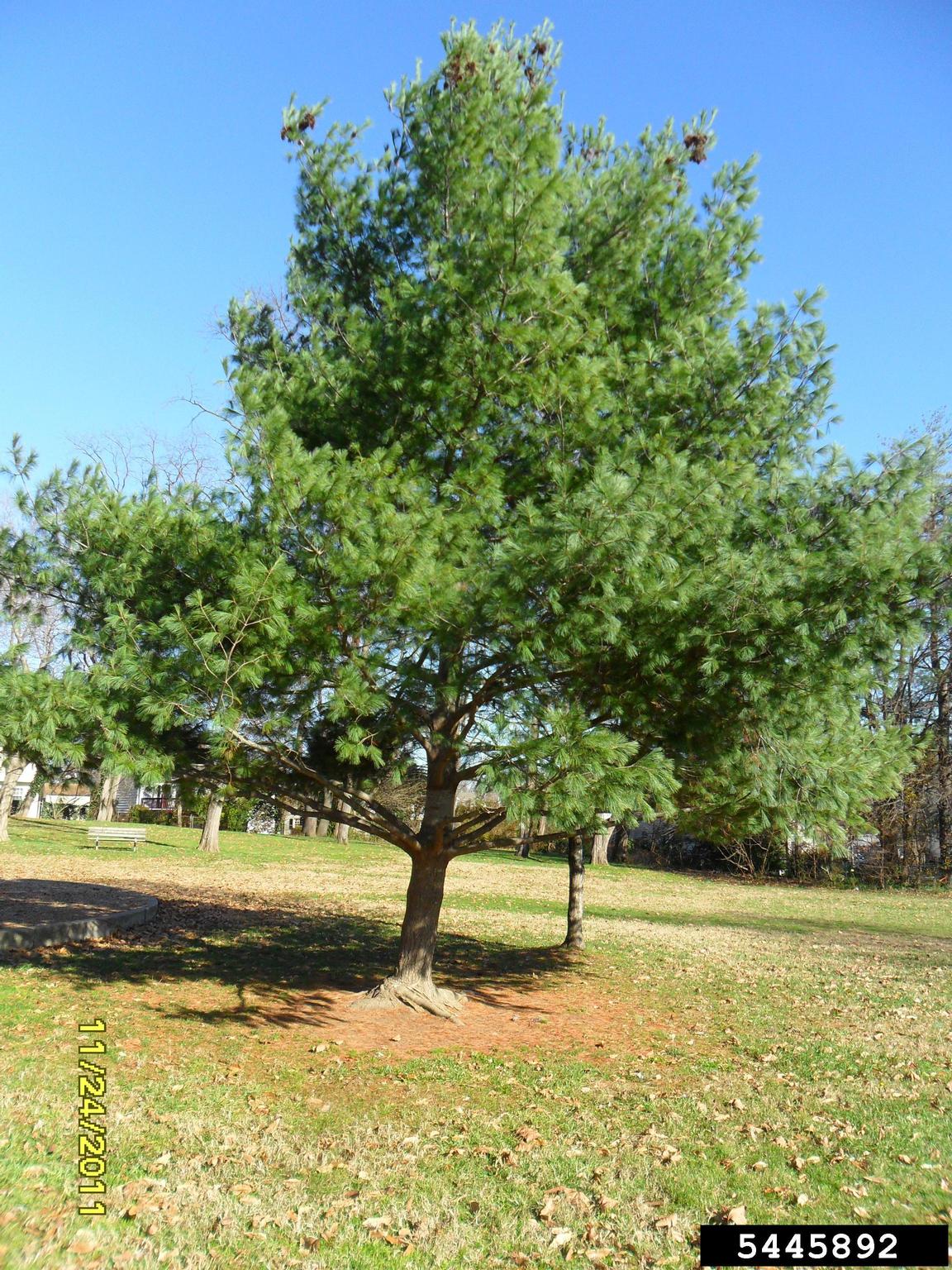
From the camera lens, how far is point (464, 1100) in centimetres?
594

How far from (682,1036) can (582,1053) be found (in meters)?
1.12

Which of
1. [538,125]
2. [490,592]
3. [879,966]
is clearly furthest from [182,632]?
[879,966]

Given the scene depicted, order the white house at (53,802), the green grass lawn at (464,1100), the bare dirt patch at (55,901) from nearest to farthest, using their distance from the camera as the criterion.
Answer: the green grass lawn at (464,1100), the bare dirt patch at (55,901), the white house at (53,802)

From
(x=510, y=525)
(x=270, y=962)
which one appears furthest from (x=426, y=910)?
(x=510, y=525)

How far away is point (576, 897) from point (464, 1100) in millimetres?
6151

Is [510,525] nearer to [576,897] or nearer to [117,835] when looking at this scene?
[576,897]

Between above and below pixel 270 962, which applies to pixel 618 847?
above

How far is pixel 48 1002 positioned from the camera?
7.61m

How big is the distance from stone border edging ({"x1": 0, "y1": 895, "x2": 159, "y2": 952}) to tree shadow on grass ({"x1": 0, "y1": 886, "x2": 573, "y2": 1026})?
0.13m

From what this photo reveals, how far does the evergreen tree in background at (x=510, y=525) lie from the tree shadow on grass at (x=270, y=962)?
42.6 inches

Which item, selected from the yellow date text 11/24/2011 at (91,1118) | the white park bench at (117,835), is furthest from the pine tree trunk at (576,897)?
the white park bench at (117,835)

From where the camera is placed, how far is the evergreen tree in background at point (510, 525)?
5.82m

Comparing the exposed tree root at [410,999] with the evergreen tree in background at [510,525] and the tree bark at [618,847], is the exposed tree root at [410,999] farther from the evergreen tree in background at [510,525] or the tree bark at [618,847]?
the tree bark at [618,847]

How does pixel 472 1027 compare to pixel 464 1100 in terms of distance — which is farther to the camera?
pixel 472 1027
